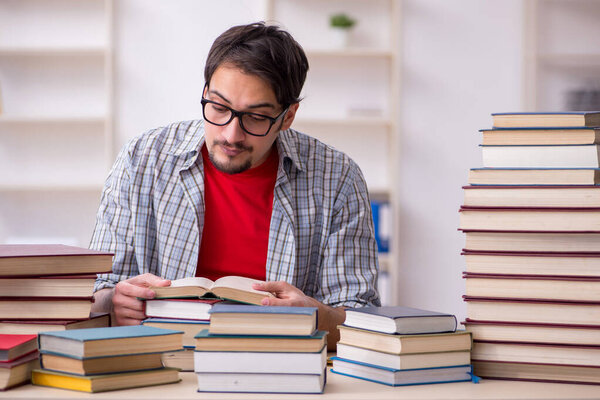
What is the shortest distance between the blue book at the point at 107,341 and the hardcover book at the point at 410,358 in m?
0.30

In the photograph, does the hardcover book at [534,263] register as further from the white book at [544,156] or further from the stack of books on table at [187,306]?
the stack of books on table at [187,306]

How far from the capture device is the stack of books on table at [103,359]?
1035 mm

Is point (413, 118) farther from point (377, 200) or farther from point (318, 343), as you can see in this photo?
→ point (318, 343)

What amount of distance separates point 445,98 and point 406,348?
3179 millimetres

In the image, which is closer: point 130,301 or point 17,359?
point 17,359

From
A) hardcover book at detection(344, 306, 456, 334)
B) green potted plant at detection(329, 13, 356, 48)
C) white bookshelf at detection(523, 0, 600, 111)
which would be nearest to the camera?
hardcover book at detection(344, 306, 456, 334)

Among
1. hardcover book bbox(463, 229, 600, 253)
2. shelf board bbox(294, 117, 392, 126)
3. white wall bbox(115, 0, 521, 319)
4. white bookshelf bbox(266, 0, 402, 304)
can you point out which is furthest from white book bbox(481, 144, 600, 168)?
white wall bbox(115, 0, 521, 319)

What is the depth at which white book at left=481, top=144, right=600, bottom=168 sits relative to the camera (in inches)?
47.8

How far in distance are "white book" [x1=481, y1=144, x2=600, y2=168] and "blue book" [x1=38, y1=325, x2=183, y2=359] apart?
0.63 m

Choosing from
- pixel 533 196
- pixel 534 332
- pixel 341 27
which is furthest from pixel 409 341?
pixel 341 27

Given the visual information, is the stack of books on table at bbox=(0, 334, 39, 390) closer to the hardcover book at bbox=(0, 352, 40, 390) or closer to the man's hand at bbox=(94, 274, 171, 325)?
the hardcover book at bbox=(0, 352, 40, 390)

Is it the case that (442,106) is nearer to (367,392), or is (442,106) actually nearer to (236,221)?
(236,221)

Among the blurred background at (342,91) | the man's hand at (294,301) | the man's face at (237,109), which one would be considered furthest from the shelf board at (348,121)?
the man's hand at (294,301)

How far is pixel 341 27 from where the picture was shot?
13.0 ft
